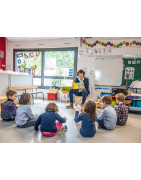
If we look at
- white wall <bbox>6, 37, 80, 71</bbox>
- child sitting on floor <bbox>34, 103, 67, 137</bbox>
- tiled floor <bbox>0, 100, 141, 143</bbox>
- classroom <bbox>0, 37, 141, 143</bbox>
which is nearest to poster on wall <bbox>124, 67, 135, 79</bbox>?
classroom <bbox>0, 37, 141, 143</bbox>

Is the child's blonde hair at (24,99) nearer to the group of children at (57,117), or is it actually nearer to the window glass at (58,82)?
the group of children at (57,117)

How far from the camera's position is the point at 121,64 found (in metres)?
5.06

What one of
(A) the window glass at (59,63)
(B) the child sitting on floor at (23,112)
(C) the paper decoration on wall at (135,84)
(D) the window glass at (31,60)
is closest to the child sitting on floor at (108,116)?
(B) the child sitting on floor at (23,112)

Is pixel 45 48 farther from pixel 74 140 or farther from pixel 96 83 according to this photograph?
pixel 74 140

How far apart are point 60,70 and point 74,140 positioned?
4.45 meters

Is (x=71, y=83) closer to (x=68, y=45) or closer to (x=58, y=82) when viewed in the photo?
(x=58, y=82)

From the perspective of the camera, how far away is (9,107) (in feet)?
8.61

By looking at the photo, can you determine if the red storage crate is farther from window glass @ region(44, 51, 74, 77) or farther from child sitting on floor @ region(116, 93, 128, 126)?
child sitting on floor @ region(116, 93, 128, 126)

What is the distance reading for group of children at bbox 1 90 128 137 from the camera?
6.33 ft

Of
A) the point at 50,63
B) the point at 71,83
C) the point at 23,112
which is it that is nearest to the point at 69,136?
the point at 23,112

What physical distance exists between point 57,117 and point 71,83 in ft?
7.05

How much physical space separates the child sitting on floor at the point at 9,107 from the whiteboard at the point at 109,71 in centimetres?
358

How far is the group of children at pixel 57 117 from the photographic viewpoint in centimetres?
193
